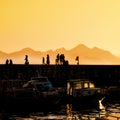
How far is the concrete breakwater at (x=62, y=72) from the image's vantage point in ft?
297

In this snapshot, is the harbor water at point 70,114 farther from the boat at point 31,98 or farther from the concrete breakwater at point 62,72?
the concrete breakwater at point 62,72

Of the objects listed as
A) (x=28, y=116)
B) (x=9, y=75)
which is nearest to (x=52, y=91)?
(x=28, y=116)

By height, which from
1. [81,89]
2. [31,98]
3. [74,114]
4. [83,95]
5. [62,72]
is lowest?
[74,114]

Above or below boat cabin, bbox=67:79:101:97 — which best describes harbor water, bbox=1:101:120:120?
below

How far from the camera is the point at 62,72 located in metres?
94.9

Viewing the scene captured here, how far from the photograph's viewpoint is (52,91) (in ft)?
205

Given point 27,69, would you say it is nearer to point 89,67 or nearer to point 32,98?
point 89,67

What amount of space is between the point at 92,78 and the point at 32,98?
41.4 metres

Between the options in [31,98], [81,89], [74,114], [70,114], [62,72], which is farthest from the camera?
[62,72]

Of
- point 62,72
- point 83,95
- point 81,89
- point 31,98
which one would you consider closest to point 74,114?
point 31,98

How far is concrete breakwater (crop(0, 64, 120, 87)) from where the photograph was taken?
90562 mm

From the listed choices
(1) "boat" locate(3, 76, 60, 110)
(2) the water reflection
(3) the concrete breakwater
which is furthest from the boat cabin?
(3) the concrete breakwater

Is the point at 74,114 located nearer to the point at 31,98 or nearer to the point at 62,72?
the point at 31,98

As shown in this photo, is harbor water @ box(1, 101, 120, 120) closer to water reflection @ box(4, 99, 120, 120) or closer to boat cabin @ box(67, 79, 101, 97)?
water reflection @ box(4, 99, 120, 120)
